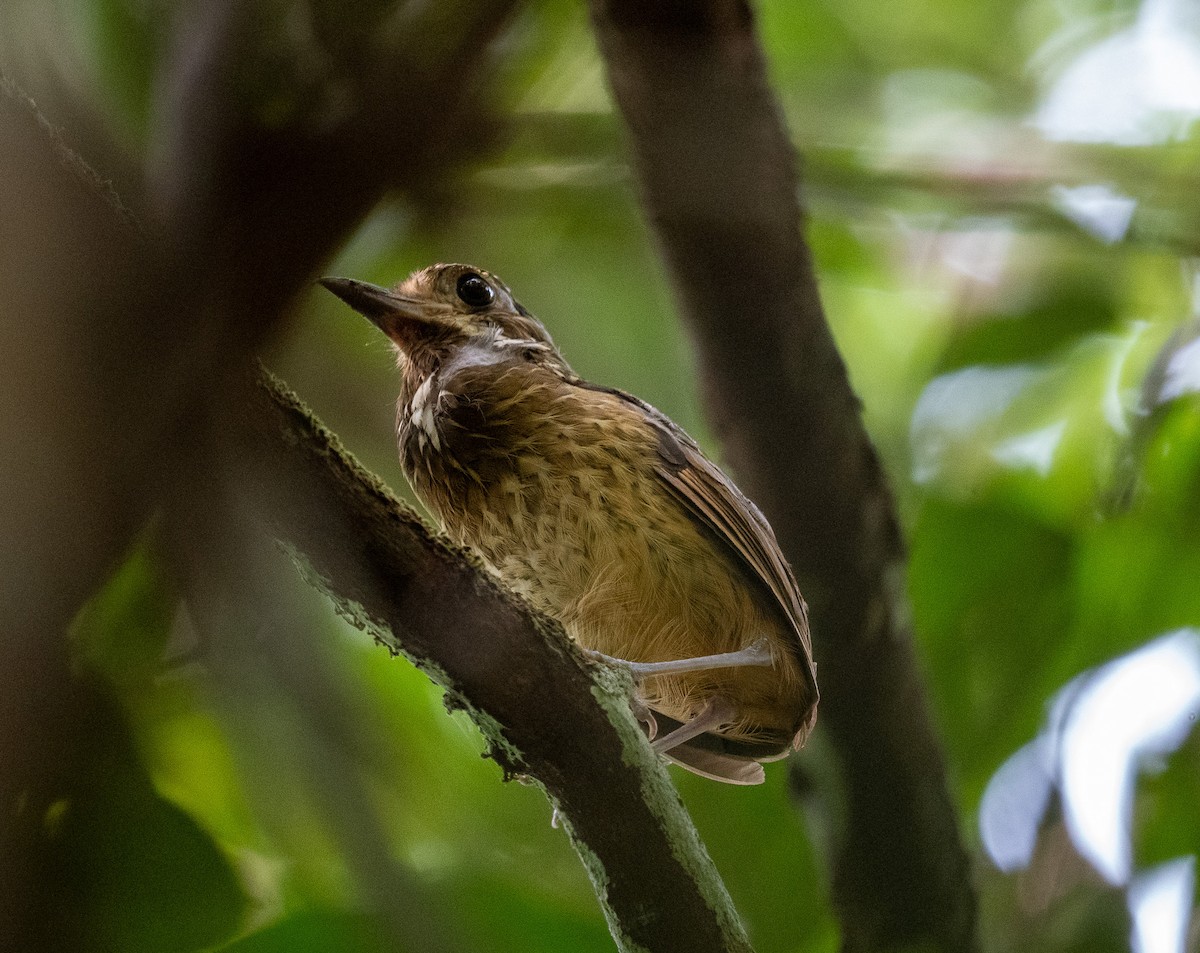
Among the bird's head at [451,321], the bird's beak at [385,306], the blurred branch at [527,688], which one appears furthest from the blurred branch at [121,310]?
→ the bird's head at [451,321]

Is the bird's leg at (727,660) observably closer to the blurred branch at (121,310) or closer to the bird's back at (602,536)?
the bird's back at (602,536)

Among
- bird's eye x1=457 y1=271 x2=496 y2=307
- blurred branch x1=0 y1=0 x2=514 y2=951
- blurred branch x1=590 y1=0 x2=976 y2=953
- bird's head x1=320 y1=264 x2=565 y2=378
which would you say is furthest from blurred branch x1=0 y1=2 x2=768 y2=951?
bird's eye x1=457 y1=271 x2=496 y2=307

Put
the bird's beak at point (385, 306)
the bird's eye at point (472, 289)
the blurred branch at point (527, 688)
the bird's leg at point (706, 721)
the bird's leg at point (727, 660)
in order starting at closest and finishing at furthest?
the blurred branch at point (527, 688) < the bird's leg at point (727, 660) < the bird's leg at point (706, 721) < the bird's beak at point (385, 306) < the bird's eye at point (472, 289)

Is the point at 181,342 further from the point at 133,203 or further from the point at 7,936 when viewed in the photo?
the point at 7,936

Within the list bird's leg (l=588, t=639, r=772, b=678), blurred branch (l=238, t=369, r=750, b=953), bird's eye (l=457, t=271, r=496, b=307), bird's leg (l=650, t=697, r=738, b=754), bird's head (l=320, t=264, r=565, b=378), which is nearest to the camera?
blurred branch (l=238, t=369, r=750, b=953)

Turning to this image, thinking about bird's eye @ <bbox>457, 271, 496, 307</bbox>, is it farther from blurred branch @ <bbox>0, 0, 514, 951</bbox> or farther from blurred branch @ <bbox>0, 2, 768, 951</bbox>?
blurred branch @ <bbox>0, 0, 514, 951</bbox>

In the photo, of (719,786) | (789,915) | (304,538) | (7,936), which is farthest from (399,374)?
(7,936)

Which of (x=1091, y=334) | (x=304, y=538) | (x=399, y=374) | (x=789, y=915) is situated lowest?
(x=789, y=915)

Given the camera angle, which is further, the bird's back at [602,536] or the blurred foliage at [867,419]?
the bird's back at [602,536]

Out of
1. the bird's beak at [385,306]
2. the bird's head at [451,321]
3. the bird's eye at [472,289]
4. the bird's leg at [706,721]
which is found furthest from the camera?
the bird's eye at [472,289]
